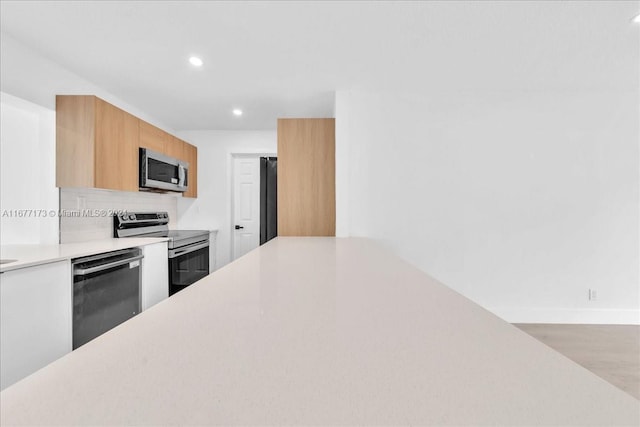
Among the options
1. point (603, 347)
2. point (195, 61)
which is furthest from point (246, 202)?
point (603, 347)

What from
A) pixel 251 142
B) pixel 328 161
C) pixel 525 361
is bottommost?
pixel 525 361

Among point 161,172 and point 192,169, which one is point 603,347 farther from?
point 192,169

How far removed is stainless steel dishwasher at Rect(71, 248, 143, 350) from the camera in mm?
2086

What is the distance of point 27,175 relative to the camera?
2447mm

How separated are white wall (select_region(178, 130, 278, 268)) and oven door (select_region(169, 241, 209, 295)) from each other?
419 millimetres

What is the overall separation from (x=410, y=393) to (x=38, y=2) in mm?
2528

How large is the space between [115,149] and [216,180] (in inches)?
68.8

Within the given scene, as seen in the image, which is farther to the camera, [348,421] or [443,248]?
[443,248]

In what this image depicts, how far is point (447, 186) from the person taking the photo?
3238 millimetres

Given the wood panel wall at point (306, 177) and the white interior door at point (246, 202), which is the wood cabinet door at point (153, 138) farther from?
the wood panel wall at point (306, 177)

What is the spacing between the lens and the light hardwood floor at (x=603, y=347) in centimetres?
228

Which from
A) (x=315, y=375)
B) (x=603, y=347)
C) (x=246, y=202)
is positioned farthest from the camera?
(x=246, y=202)

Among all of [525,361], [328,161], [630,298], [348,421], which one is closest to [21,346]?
[348,421]

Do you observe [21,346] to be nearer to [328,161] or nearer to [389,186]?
[328,161]
